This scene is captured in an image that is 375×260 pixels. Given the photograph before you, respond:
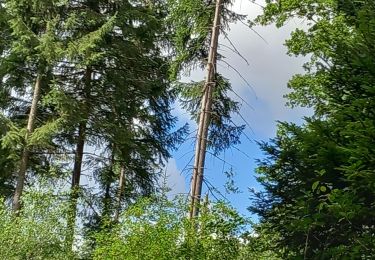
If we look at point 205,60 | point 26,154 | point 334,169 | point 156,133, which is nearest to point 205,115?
point 205,60

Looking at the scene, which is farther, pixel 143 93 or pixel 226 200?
pixel 143 93

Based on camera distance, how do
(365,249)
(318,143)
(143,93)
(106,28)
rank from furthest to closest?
(143,93) < (106,28) < (318,143) < (365,249)

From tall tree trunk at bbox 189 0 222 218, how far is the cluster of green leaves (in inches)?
114

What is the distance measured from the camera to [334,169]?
25.1 ft

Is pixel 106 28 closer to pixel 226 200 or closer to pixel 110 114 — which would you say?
pixel 110 114

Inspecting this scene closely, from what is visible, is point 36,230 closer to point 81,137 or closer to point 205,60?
point 81,137

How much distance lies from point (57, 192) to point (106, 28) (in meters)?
4.83

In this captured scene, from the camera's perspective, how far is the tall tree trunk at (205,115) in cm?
1215

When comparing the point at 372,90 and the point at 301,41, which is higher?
the point at 301,41

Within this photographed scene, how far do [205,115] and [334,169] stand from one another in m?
5.43

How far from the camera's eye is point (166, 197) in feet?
33.0

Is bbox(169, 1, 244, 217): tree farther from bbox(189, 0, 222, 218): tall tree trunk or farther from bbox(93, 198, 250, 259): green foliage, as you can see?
bbox(93, 198, 250, 259): green foliage

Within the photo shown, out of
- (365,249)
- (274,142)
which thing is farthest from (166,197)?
(365,249)

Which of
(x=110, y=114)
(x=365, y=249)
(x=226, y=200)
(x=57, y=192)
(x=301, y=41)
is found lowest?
(x=365, y=249)
